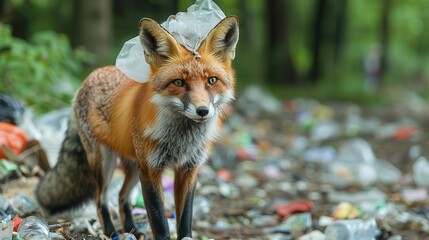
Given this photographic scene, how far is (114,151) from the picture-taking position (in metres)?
4.64

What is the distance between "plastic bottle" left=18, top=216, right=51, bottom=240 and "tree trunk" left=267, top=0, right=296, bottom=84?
15.4 m

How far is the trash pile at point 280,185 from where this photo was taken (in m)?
5.15

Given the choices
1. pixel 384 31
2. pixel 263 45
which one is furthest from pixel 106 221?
pixel 384 31

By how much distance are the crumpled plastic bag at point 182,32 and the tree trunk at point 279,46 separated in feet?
48.6

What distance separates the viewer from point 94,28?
11617 mm

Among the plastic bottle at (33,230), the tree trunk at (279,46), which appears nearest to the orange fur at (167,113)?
the plastic bottle at (33,230)

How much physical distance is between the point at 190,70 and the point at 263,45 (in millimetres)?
19481

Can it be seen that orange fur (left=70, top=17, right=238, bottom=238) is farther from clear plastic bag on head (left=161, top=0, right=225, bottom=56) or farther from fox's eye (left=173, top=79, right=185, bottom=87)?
clear plastic bag on head (left=161, top=0, right=225, bottom=56)

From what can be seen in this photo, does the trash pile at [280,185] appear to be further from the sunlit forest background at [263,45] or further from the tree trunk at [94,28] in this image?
the tree trunk at [94,28]

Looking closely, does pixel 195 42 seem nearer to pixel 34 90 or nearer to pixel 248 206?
pixel 248 206

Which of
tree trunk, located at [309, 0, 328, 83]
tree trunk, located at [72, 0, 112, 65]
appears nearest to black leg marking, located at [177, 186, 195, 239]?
tree trunk, located at [72, 0, 112, 65]

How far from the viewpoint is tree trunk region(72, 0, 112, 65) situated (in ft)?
37.8

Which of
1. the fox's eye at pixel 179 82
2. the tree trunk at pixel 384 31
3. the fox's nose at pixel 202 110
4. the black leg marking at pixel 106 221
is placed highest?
the fox's eye at pixel 179 82

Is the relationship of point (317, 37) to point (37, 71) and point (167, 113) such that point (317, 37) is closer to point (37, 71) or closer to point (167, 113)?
point (37, 71)
